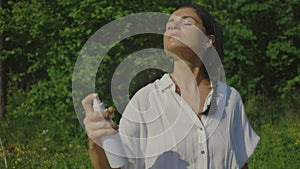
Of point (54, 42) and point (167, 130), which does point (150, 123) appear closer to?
point (167, 130)

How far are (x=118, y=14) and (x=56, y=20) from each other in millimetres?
859

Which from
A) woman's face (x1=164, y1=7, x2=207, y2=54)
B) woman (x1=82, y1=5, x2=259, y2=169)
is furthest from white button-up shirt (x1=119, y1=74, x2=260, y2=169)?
woman's face (x1=164, y1=7, x2=207, y2=54)

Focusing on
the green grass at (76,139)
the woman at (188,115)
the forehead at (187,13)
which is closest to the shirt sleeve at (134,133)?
the woman at (188,115)

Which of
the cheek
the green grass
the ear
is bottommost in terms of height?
the green grass

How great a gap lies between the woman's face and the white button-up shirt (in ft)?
0.47

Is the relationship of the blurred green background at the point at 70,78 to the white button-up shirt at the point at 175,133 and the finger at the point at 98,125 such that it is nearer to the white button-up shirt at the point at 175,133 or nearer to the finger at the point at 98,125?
the white button-up shirt at the point at 175,133

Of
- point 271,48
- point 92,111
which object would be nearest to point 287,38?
point 271,48

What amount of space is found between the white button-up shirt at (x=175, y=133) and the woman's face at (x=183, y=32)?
0.14 metres

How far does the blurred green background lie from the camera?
18.8 feet

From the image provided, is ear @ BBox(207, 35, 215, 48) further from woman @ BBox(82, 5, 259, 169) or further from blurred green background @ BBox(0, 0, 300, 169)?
blurred green background @ BBox(0, 0, 300, 169)

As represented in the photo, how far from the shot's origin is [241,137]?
2186mm

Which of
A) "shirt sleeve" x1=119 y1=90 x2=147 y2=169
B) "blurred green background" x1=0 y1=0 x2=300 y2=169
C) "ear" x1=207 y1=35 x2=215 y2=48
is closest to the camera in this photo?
"shirt sleeve" x1=119 y1=90 x2=147 y2=169

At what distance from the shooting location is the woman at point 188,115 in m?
1.91

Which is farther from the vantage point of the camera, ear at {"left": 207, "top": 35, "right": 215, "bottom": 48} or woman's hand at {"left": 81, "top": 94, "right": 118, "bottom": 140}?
ear at {"left": 207, "top": 35, "right": 215, "bottom": 48}
